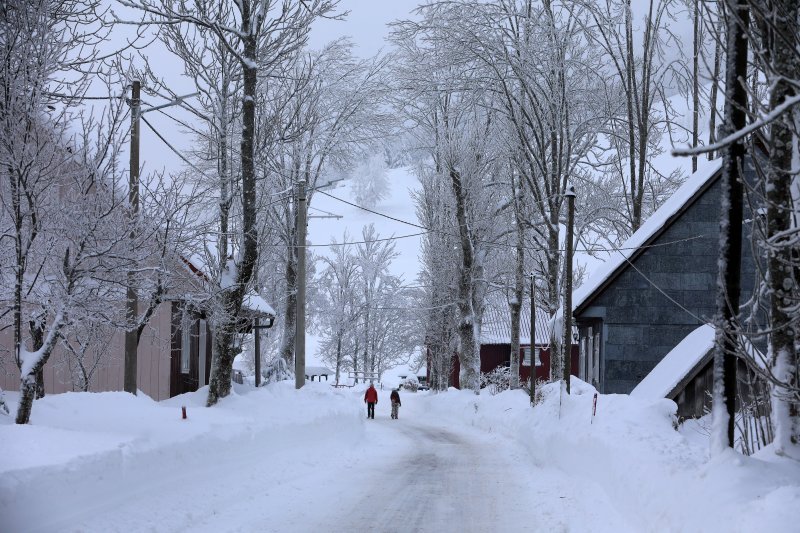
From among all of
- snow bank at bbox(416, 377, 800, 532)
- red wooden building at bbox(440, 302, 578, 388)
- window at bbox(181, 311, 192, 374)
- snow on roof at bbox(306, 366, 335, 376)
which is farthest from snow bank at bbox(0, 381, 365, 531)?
snow on roof at bbox(306, 366, 335, 376)

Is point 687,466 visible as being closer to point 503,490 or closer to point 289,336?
point 503,490

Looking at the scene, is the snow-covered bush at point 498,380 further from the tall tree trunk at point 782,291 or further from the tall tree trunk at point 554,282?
the tall tree trunk at point 782,291

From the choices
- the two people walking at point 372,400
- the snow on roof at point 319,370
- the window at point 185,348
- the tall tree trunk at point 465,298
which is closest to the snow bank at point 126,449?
the window at point 185,348

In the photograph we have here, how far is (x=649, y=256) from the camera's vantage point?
2052cm

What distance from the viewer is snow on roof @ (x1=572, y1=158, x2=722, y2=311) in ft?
64.3

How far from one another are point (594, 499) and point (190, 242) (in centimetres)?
845

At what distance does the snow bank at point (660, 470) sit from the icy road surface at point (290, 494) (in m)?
0.37

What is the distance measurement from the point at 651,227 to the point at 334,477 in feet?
34.8

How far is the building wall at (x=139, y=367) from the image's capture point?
68.0 feet

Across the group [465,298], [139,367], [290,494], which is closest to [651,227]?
[290,494]

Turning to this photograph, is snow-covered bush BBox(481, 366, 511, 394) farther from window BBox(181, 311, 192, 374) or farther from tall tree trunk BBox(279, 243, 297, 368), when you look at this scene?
window BBox(181, 311, 192, 374)

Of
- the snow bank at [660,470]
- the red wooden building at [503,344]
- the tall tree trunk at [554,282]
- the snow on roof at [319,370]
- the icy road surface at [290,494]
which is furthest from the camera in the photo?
the snow on roof at [319,370]

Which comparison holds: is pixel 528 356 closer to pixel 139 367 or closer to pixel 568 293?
pixel 568 293

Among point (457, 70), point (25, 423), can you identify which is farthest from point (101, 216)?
point (457, 70)
